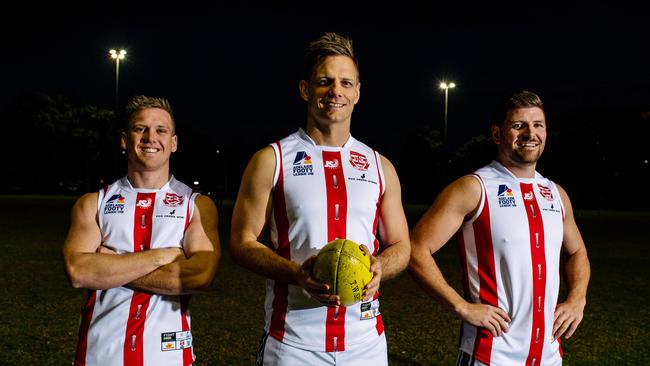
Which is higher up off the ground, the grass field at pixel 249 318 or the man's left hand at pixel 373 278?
the man's left hand at pixel 373 278

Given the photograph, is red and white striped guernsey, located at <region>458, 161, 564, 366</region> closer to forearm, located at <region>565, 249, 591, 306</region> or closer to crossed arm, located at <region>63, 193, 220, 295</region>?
forearm, located at <region>565, 249, 591, 306</region>

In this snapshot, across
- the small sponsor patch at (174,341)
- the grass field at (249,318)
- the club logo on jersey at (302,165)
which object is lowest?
the grass field at (249,318)

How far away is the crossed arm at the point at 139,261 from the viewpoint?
2.80m

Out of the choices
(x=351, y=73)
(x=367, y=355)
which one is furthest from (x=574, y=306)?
(x=351, y=73)

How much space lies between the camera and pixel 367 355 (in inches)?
108

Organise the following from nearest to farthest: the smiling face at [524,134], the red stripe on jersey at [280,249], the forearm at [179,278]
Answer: the red stripe on jersey at [280,249] → the forearm at [179,278] → the smiling face at [524,134]

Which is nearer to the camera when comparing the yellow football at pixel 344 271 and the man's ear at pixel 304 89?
the yellow football at pixel 344 271

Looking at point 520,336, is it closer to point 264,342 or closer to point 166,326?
Result: point 264,342

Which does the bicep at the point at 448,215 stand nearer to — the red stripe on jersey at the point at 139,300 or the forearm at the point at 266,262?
the forearm at the point at 266,262

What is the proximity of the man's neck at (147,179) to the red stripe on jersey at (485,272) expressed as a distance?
1.76 metres

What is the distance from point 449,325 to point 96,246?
5.94m

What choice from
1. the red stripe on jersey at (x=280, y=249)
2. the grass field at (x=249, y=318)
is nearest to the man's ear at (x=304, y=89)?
the red stripe on jersey at (x=280, y=249)

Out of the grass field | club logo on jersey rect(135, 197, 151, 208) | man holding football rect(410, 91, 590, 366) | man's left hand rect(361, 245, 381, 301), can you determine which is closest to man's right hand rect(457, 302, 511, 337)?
man holding football rect(410, 91, 590, 366)

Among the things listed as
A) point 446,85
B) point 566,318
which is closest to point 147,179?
point 566,318
